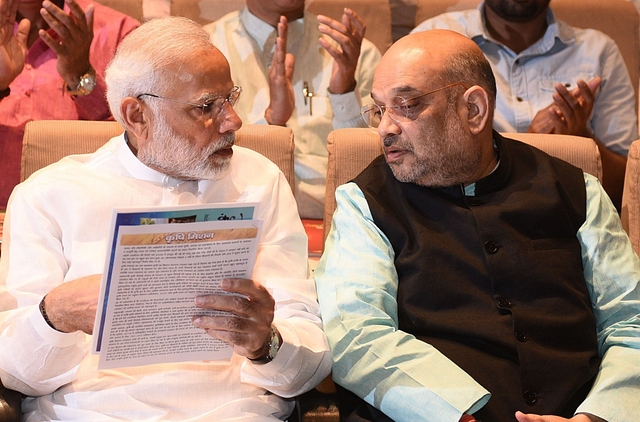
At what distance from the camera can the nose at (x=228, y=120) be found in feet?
7.09

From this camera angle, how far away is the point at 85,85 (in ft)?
10.6

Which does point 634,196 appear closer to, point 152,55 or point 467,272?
point 467,272

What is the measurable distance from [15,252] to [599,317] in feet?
5.07

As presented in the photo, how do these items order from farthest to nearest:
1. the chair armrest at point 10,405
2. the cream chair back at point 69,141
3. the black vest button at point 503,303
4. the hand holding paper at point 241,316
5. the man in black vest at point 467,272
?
Answer: 1. the cream chair back at point 69,141
2. the black vest button at point 503,303
3. the man in black vest at point 467,272
4. the chair armrest at point 10,405
5. the hand holding paper at point 241,316

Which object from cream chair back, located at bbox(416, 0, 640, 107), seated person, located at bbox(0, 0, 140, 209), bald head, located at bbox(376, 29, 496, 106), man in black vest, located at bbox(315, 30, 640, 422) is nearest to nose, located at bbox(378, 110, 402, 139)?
man in black vest, located at bbox(315, 30, 640, 422)

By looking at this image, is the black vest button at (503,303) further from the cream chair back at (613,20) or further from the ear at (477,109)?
the cream chair back at (613,20)

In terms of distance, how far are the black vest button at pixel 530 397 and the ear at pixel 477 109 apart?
768 mm

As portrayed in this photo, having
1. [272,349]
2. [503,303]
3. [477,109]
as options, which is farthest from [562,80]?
[272,349]

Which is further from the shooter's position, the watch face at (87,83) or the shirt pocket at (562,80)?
the shirt pocket at (562,80)

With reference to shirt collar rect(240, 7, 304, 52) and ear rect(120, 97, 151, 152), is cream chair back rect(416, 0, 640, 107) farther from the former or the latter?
ear rect(120, 97, 151, 152)

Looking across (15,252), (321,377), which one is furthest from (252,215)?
(15,252)

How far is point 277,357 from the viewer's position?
194 centimetres

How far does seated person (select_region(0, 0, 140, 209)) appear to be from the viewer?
3.18m

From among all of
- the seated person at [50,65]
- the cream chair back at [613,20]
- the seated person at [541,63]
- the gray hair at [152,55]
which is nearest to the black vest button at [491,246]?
the gray hair at [152,55]
